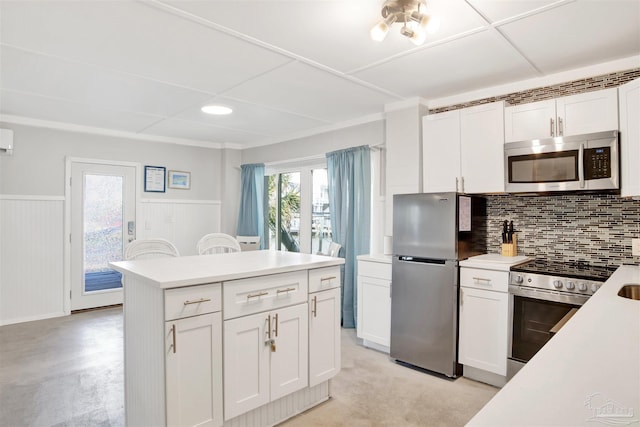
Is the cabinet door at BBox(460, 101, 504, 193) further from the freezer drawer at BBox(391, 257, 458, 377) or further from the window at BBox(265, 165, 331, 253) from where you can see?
the window at BBox(265, 165, 331, 253)

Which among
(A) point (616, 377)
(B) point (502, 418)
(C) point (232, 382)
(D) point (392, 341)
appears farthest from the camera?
(D) point (392, 341)

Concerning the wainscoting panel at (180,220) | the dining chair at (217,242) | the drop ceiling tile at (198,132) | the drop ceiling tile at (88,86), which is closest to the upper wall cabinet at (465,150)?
the dining chair at (217,242)

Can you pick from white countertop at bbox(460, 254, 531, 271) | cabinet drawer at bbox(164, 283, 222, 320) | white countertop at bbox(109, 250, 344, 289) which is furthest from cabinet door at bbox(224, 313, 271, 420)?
white countertop at bbox(460, 254, 531, 271)

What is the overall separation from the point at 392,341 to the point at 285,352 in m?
1.30

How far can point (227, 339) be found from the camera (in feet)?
6.43

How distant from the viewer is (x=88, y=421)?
7.48ft

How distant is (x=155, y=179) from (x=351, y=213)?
9.26ft

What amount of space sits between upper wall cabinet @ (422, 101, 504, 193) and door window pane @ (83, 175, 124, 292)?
3.91m

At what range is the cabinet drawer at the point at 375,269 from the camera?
3.35 m

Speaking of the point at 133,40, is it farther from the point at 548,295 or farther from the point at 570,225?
the point at 570,225

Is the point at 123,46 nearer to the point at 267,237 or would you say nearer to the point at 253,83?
the point at 253,83

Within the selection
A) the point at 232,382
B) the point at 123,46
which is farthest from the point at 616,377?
the point at 123,46

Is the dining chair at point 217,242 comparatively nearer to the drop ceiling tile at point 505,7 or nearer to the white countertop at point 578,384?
the drop ceiling tile at point 505,7

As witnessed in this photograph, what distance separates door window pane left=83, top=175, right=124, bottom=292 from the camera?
4.73m
